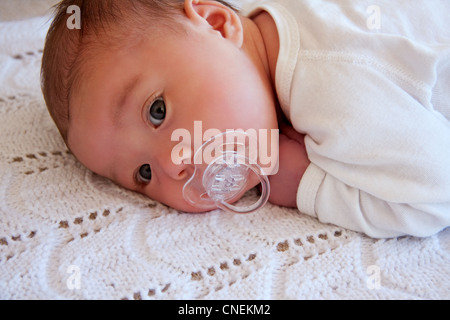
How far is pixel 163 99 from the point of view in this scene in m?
0.83

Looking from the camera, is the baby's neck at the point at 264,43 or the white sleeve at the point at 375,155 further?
the baby's neck at the point at 264,43

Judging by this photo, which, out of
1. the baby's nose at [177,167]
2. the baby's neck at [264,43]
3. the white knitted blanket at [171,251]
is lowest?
the white knitted blanket at [171,251]

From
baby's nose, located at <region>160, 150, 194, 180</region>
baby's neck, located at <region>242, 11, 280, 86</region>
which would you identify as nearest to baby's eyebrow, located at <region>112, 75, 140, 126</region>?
baby's nose, located at <region>160, 150, 194, 180</region>

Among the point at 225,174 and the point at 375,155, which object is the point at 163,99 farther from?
the point at 375,155

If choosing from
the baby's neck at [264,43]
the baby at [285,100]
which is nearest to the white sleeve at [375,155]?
the baby at [285,100]

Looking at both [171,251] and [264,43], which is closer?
[171,251]

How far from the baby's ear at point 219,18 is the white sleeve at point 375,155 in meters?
0.16

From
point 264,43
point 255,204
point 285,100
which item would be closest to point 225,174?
point 255,204

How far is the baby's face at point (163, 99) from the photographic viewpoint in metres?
0.81

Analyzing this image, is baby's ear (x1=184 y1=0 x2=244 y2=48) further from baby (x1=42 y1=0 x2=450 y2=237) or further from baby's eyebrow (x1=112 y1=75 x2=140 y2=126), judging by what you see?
baby's eyebrow (x1=112 y1=75 x2=140 y2=126)

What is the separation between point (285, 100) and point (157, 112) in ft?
0.82

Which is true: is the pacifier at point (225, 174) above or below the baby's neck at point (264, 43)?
below

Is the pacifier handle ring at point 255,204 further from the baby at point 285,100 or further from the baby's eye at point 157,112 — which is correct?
the baby's eye at point 157,112

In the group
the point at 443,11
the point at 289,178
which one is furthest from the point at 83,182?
the point at 443,11
